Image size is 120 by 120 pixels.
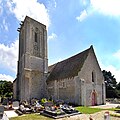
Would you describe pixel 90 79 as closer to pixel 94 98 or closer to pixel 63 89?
pixel 94 98

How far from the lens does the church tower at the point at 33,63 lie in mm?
32094

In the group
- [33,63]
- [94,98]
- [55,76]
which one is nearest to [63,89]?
[55,76]

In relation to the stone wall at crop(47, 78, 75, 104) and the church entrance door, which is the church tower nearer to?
the stone wall at crop(47, 78, 75, 104)

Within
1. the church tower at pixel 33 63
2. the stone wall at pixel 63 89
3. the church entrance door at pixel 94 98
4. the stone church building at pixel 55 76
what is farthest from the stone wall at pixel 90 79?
the church tower at pixel 33 63

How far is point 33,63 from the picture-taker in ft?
112

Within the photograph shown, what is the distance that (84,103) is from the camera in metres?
26.5

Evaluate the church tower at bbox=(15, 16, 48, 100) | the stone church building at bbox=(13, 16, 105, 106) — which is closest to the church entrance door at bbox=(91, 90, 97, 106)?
the stone church building at bbox=(13, 16, 105, 106)

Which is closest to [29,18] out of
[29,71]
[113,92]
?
[29,71]

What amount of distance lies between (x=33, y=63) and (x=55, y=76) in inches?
203

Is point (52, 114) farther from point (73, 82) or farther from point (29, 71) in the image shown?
point (29, 71)

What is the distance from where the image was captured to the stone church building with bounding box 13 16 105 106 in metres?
27.5

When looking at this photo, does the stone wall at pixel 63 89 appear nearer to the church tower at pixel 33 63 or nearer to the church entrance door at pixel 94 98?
the church tower at pixel 33 63

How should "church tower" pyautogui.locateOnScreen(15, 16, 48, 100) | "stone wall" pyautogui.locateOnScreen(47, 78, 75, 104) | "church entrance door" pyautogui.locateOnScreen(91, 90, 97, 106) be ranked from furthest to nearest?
1. "church tower" pyautogui.locateOnScreen(15, 16, 48, 100)
2. "church entrance door" pyautogui.locateOnScreen(91, 90, 97, 106)
3. "stone wall" pyautogui.locateOnScreen(47, 78, 75, 104)

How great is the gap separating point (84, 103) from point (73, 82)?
12.1 ft
